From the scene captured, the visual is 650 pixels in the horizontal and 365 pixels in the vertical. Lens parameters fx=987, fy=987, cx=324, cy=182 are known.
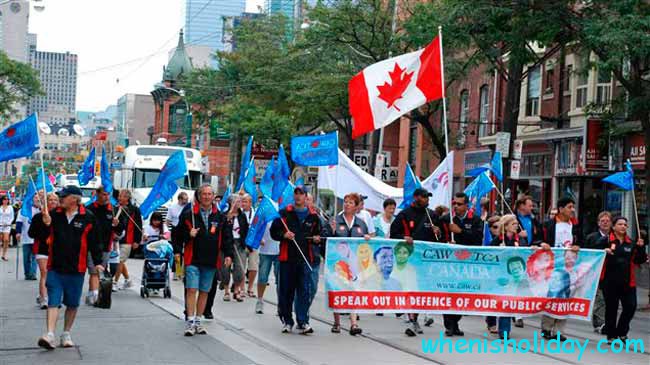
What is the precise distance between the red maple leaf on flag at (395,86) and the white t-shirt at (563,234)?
296 cm

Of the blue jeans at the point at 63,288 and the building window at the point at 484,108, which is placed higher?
the building window at the point at 484,108

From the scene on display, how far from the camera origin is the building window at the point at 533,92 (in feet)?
108

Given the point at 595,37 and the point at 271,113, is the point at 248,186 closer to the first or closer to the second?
the point at 595,37

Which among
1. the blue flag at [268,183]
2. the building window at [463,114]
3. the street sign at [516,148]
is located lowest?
the blue flag at [268,183]

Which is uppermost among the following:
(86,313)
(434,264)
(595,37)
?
(595,37)

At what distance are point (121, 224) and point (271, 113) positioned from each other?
26177 mm

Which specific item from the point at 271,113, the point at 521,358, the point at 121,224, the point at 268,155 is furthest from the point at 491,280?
the point at 268,155

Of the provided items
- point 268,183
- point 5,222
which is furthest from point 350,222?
point 5,222

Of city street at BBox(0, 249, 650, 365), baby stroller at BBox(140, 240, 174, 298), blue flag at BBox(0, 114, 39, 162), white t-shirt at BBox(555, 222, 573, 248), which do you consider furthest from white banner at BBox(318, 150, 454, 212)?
blue flag at BBox(0, 114, 39, 162)

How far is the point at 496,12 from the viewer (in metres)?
20.3

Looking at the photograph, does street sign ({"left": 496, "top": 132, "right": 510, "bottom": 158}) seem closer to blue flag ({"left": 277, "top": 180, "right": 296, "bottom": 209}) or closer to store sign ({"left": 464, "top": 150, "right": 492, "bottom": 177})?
blue flag ({"left": 277, "top": 180, "right": 296, "bottom": 209})

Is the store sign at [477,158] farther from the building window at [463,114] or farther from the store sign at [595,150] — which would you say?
the store sign at [595,150]

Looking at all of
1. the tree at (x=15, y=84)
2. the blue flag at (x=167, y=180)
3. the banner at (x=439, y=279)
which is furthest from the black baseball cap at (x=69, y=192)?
the tree at (x=15, y=84)

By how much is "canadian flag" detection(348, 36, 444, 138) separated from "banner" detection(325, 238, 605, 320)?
277 cm
